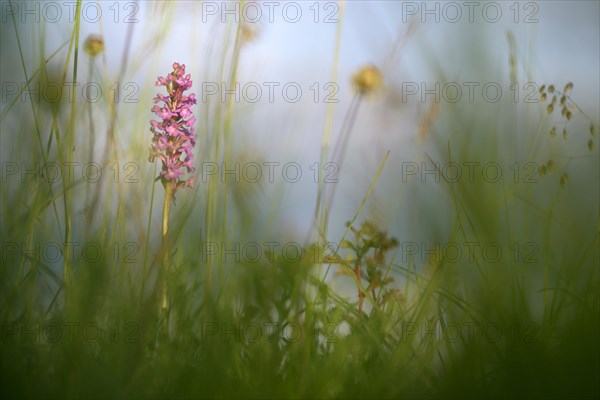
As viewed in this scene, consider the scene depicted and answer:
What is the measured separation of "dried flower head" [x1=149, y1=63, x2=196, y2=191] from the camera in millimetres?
2302

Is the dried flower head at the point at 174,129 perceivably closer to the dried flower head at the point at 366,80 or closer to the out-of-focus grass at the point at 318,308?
the out-of-focus grass at the point at 318,308

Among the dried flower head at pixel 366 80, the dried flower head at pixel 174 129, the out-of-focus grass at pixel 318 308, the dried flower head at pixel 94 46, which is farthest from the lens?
the dried flower head at pixel 366 80

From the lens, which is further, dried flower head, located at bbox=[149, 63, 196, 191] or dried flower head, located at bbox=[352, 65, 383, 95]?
dried flower head, located at bbox=[352, 65, 383, 95]

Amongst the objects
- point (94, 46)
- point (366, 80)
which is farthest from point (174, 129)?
point (366, 80)

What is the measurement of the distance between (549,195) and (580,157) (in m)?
0.11

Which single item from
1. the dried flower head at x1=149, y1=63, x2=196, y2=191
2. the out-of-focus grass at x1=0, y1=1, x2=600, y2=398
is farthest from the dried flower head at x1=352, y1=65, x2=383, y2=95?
the out-of-focus grass at x1=0, y1=1, x2=600, y2=398

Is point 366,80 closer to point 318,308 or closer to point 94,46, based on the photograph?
point 94,46

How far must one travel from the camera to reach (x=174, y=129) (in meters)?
2.34

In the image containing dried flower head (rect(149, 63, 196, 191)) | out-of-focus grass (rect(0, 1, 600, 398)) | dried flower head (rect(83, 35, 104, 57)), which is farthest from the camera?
dried flower head (rect(83, 35, 104, 57))

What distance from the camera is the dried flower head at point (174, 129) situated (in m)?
2.30

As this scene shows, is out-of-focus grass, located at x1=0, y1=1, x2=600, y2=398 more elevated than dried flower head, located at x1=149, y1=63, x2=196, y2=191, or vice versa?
dried flower head, located at x1=149, y1=63, x2=196, y2=191

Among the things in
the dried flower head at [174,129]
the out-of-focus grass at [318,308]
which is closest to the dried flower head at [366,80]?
the dried flower head at [174,129]

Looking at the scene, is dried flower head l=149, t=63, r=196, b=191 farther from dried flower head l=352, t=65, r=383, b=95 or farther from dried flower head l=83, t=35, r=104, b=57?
dried flower head l=352, t=65, r=383, b=95

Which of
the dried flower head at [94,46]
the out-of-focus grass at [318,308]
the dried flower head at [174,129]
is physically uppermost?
the dried flower head at [94,46]
